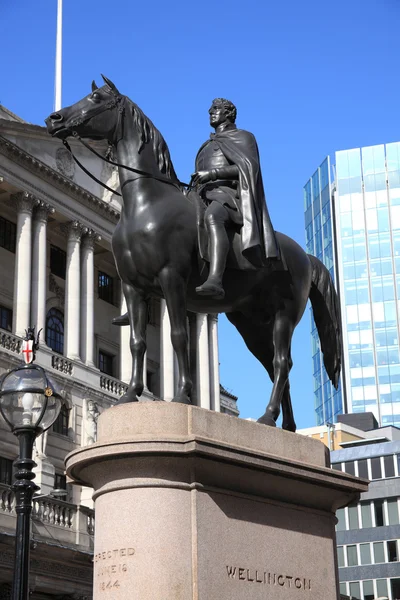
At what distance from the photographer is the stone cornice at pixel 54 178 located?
4991 cm

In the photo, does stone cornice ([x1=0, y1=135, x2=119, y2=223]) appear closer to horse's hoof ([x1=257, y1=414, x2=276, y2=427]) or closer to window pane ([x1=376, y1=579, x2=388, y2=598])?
window pane ([x1=376, y1=579, x2=388, y2=598])

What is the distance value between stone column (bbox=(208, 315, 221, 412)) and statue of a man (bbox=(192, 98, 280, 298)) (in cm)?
4709

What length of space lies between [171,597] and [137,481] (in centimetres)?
110

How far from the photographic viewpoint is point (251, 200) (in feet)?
40.3

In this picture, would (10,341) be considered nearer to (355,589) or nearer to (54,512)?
(54,512)

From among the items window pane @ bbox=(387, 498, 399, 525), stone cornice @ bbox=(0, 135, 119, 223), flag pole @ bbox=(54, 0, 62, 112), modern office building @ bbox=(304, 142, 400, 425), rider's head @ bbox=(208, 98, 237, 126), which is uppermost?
modern office building @ bbox=(304, 142, 400, 425)

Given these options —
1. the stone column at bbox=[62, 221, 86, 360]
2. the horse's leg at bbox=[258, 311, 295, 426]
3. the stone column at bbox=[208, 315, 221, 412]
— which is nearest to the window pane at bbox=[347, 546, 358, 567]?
the stone column at bbox=[208, 315, 221, 412]

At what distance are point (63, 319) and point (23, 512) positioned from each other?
40.5 meters

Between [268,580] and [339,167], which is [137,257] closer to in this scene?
[268,580]

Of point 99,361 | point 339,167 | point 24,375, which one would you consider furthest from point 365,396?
point 24,375

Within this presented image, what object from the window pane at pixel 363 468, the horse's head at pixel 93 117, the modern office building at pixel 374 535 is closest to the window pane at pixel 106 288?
the modern office building at pixel 374 535

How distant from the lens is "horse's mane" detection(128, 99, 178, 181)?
12.4 meters

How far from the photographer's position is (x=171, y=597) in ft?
32.7

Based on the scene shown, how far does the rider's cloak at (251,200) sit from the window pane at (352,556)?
71.3 meters
